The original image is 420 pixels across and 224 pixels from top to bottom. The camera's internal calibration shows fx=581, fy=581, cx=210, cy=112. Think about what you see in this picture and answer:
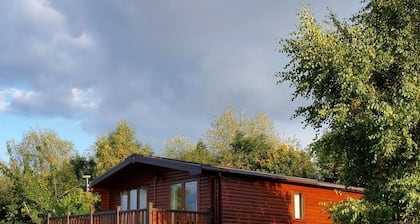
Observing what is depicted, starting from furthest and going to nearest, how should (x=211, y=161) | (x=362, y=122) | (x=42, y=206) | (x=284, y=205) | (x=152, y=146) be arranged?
(x=152, y=146), (x=211, y=161), (x=42, y=206), (x=284, y=205), (x=362, y=122)

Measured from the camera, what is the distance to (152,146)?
50.1 meters

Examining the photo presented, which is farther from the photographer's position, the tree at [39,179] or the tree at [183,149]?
the tree at [183,149]

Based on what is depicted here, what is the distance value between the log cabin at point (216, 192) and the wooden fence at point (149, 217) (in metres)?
0.03

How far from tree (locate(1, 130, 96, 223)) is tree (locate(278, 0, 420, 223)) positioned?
58.5ft

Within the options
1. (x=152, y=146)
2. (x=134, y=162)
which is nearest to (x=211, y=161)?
(x=152, y=146)

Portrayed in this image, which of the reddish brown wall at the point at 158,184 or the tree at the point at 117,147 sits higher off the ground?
the tree at the point at 117,147

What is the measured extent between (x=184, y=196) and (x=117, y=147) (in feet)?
93.5

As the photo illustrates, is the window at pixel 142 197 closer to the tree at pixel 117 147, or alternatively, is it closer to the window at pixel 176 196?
the window at pixel 176 196

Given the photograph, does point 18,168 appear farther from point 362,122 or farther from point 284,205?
point 362,122

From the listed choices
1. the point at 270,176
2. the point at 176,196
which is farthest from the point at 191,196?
the point at 270,176

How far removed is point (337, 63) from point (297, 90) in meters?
1.58

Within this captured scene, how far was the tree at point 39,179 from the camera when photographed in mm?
34688

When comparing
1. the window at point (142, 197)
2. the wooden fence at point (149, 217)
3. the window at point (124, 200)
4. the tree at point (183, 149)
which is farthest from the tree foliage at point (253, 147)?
the wooden fence at point (149, 217)

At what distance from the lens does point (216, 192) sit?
17.8 m
